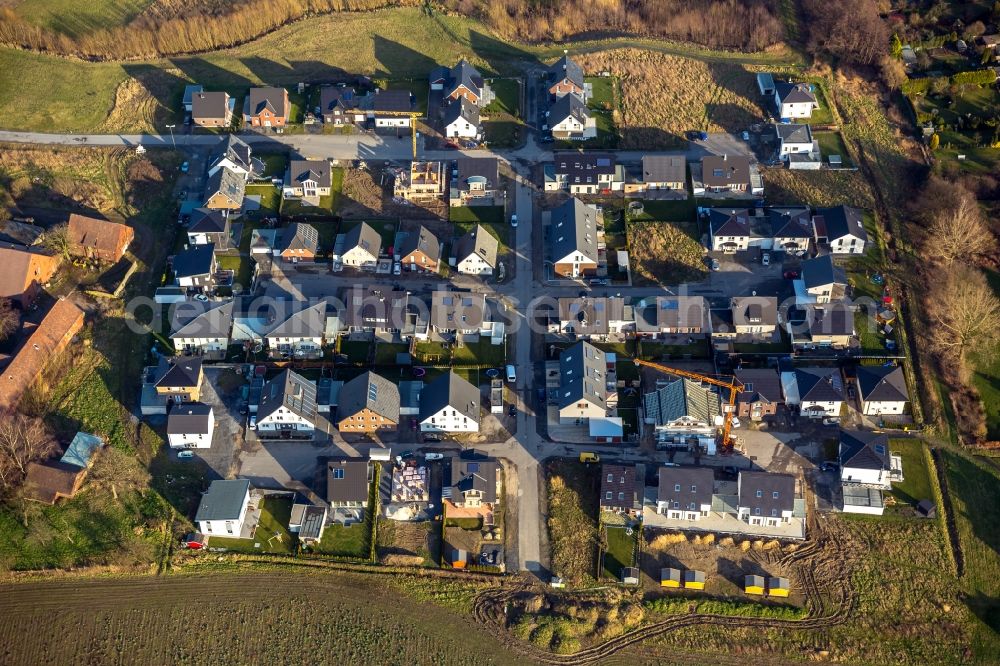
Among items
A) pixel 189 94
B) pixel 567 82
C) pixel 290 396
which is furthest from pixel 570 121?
pixel 290 396

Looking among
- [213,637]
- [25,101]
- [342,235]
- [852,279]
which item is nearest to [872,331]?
[852,279]

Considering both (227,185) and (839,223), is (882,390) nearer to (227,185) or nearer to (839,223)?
(839,223)

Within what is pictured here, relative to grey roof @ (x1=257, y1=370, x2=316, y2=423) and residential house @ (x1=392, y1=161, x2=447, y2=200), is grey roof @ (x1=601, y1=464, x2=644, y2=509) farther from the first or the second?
residential house @ (x1=392, y1=161, x2=447, y2=200)

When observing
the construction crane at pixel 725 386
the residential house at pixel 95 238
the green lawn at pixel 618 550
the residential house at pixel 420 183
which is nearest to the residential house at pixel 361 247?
the residential house at pixel 420 183

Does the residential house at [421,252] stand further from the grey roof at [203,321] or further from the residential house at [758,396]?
the residential house at [758,396]

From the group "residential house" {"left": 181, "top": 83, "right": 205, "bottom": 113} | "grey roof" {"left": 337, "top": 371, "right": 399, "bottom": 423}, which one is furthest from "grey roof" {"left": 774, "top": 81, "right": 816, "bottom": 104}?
"residential house" {"left": 181, "top": 83, "right": 205, "bottom": 113}

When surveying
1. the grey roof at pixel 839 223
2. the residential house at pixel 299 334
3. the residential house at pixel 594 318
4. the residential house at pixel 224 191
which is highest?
the residential house at pixel 224 191
